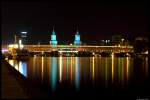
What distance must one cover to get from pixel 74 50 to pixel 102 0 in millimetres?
128405

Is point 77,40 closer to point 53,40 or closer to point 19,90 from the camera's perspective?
point 53,40

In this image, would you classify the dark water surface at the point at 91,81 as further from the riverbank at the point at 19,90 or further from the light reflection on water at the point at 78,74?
the riverbank at the point at 19,90

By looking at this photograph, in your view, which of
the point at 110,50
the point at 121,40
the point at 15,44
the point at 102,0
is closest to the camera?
the point at 102,0

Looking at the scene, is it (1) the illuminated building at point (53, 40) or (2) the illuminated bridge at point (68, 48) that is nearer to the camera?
(2) the illuminated bridge at point (68, 48)

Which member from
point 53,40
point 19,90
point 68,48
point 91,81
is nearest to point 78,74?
point 91,81

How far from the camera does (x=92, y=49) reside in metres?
136

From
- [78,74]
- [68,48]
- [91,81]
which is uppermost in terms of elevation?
[68,48]

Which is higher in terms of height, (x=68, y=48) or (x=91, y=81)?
(x=68, y=48)

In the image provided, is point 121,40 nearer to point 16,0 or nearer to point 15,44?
point 15,44

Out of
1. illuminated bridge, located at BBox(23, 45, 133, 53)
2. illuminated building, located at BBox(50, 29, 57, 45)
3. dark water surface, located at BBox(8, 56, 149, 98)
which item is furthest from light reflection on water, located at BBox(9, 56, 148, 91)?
illuminated building, located at BBox(50, 29, 57, 45)

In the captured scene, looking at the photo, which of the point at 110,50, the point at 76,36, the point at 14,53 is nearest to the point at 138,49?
the point at 14,53

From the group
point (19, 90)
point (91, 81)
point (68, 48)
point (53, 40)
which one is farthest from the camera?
point (53, 40)

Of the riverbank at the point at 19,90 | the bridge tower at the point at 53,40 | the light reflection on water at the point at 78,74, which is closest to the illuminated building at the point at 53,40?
the bridge tower at the point at 53,40

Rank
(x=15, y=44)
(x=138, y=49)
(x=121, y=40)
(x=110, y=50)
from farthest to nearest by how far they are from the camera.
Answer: (x=110, y=50)
(x=121, y=40)
(x=15, y=44)
(x=138, y=49)
